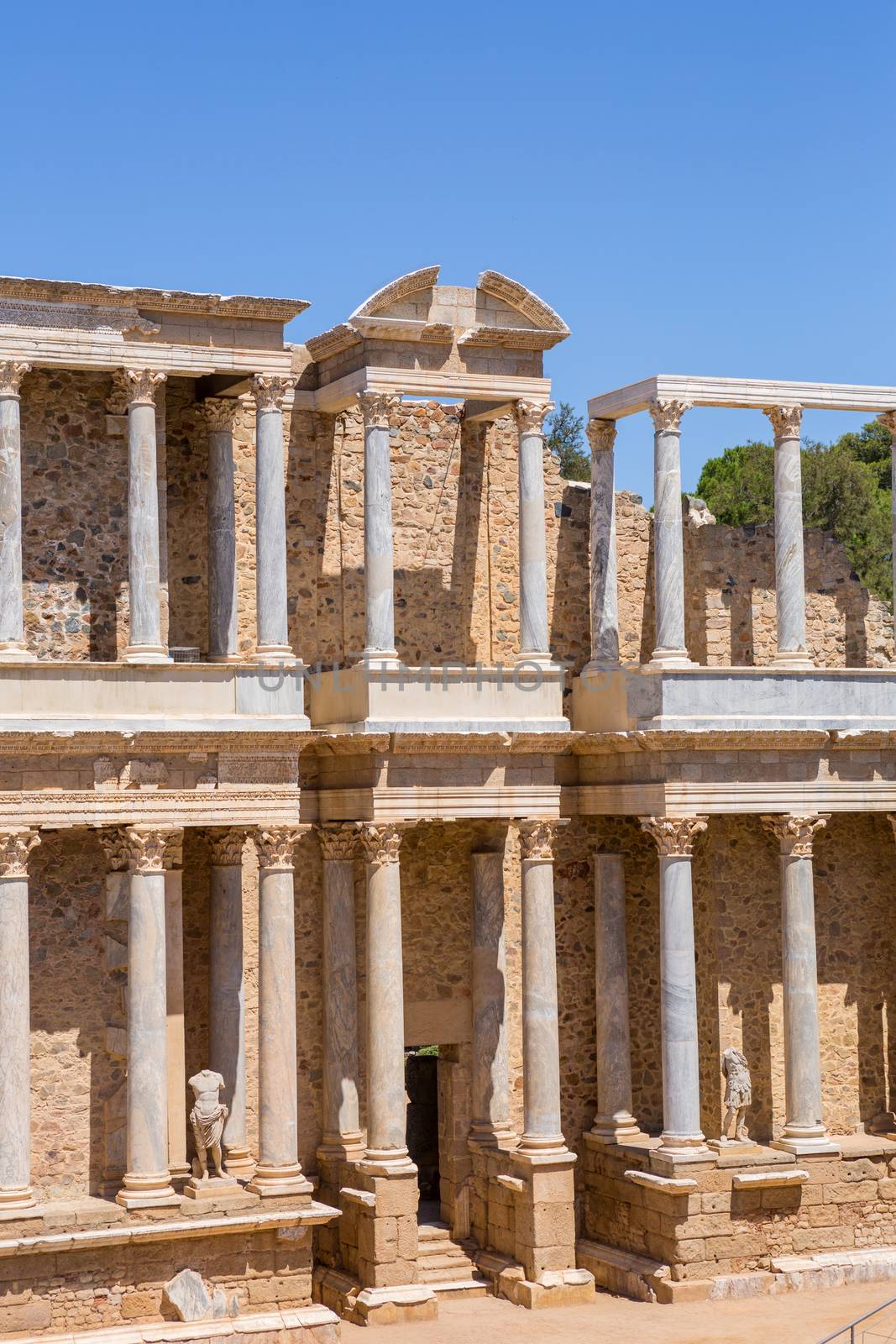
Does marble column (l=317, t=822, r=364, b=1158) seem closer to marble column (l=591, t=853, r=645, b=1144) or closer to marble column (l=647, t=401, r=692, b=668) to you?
marble column (l=591, t=853, r=645, b=1144)

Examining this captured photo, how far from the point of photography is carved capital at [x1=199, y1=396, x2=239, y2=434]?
2338cm

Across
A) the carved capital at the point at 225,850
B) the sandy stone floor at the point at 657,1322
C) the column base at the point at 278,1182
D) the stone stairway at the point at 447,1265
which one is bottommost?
the sandy stone floor at the point at 657,1322

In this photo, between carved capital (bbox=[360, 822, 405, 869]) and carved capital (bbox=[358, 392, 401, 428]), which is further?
carved capital (bbox=[358, 392, 401, 428])

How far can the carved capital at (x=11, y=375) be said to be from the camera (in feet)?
70.0

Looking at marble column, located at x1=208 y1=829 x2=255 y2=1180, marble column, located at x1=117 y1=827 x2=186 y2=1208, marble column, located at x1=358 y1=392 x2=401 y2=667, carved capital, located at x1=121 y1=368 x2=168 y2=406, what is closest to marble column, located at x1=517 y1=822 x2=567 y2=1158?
marble column, located at x1=358 y1=392 x2=401 y2=667

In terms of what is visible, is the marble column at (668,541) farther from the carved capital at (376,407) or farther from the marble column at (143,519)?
the marble column at (143,519)

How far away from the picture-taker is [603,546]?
86.0 feet

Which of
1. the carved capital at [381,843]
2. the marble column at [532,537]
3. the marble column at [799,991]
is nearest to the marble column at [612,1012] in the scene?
the marble column at [799,991]

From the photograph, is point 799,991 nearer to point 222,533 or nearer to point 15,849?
point 222,533

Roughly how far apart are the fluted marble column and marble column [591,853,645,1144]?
252 inches

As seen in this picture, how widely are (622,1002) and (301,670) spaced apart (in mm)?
6391

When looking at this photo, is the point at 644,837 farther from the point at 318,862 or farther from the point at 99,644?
the point at 99,644

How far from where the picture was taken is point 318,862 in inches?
976

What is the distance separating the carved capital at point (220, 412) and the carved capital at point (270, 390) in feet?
2.65
